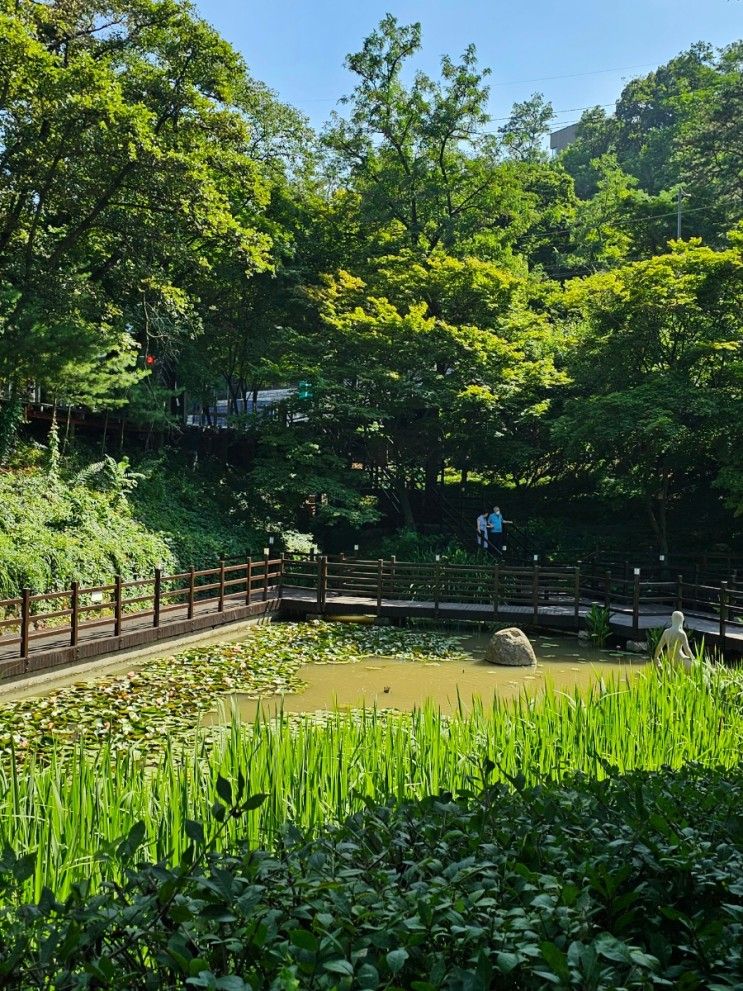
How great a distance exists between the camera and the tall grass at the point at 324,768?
3.65 metres

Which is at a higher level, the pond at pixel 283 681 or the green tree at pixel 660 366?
the green tree at pixel 660 366

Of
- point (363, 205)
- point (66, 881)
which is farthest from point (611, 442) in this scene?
point (66, 881)

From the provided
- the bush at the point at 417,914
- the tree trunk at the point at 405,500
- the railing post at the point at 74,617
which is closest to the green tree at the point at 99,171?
the railing post at the point at 74,617

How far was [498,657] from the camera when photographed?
1322cm

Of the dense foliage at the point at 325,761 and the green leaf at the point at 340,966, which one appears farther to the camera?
the dense foliage at the point at 325,761

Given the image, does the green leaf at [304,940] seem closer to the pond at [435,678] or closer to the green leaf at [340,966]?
the green leaf at [340,966]

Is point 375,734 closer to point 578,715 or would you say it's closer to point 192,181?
point 578,715

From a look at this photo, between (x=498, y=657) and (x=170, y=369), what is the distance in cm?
1598

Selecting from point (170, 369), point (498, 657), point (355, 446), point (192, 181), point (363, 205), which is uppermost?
point (363, 205)

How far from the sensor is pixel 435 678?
1215 centimetres

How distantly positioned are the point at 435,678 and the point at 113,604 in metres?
5.13

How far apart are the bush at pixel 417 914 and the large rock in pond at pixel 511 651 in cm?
1021

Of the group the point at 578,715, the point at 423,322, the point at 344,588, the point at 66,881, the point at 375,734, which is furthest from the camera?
the point at 423,322

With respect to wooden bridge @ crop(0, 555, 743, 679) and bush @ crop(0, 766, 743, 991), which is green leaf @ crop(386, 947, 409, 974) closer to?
bush @ crop(0, 766, 743, 991)
